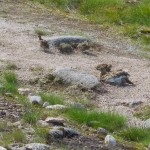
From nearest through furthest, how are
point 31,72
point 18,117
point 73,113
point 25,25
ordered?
point 18,117, point 73,113, point 31,72, point 25,25

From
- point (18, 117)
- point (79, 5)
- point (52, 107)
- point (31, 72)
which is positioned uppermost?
point (18, 117)

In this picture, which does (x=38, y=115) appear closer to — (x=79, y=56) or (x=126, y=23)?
(x=79, y=56)

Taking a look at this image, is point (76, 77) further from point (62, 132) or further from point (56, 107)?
point (62, 132)

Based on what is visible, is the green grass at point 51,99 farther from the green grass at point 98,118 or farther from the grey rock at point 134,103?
the grey rock at point 134,103

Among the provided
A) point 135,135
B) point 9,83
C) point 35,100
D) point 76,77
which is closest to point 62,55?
point 76,77

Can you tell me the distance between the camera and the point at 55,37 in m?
14.5

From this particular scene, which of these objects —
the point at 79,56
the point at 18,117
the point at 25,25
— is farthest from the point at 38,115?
the point at 25,25

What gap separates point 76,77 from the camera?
38.2ft

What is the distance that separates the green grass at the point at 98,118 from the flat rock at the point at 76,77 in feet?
6.38

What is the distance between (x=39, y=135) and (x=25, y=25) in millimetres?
8904

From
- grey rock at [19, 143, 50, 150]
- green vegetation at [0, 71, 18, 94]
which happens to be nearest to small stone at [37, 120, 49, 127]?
grey rock at [19, 143, 50, 150]

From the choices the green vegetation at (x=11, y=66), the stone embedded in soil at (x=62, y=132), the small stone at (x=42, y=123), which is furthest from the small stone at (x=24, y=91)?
the stone embedded in soil at (x=62, y=132)

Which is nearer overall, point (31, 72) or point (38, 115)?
point (38, 115)

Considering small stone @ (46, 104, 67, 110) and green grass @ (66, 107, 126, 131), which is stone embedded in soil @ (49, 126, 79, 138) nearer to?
green grass @ (66, 107, 126, 131)
